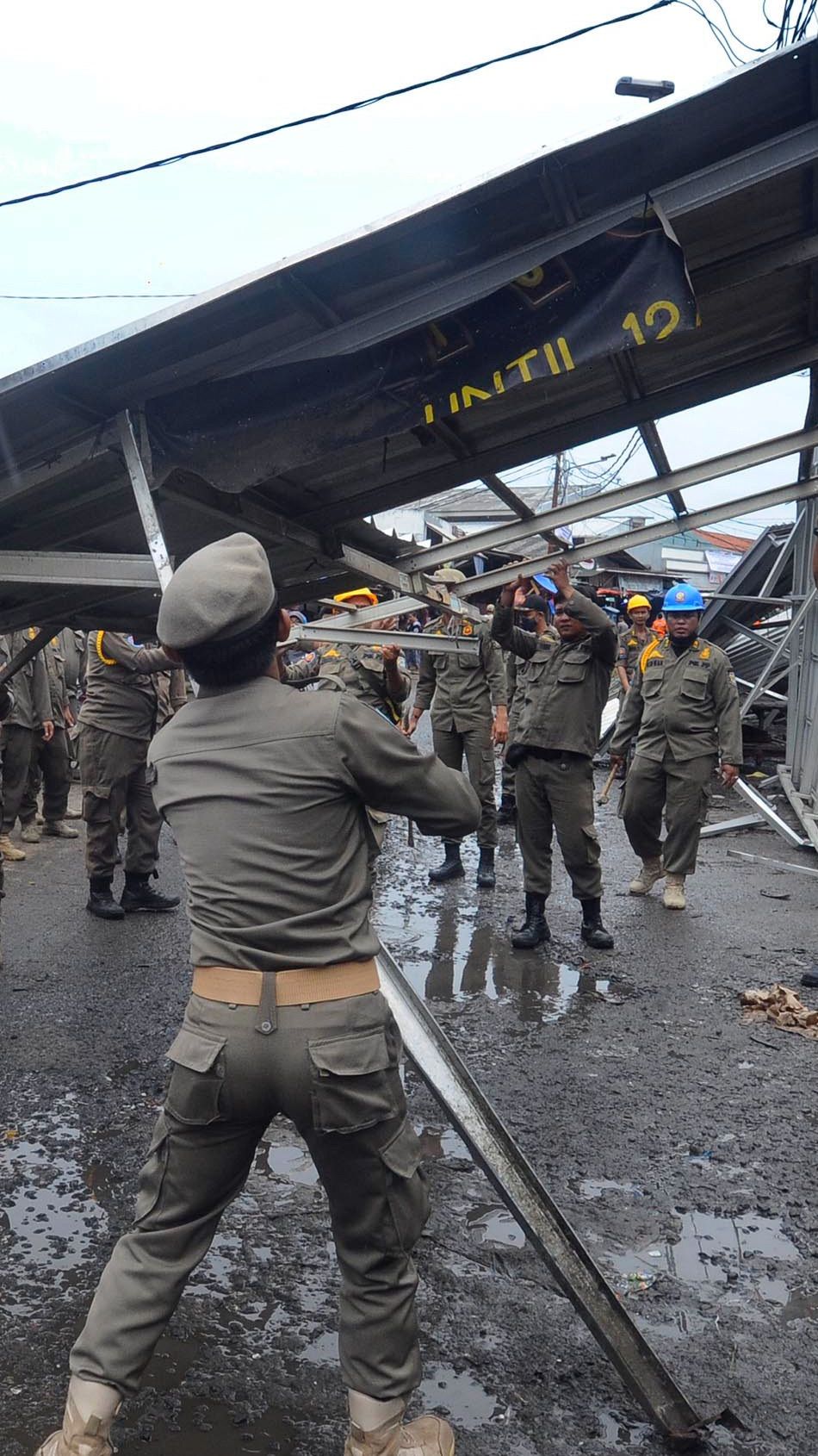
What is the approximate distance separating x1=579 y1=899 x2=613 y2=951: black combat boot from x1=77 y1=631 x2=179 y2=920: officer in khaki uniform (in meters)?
2.89

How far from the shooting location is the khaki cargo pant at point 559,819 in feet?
23.8

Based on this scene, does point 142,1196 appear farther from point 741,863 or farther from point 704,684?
point 741,863

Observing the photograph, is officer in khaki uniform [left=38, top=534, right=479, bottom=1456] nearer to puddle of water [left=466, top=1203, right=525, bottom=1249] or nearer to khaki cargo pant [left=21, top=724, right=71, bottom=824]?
puddle of water [left=466, top=1203, right=525, bottom=1249]

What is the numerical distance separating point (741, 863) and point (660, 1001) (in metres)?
4.49

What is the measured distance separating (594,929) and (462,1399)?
15.3ft

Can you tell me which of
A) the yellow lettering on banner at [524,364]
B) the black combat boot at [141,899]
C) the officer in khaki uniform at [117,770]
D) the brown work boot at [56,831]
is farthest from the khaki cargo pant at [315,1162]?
the brown work boot at [56,831]

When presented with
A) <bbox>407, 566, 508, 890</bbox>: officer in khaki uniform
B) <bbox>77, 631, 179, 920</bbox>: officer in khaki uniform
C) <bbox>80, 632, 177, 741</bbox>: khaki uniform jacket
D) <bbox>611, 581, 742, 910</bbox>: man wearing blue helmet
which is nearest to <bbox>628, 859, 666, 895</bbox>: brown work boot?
<bbox>611, 581, 742, 910</bbox>: man wearing blue helmet

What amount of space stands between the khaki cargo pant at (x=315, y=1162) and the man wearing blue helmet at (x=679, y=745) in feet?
20.8

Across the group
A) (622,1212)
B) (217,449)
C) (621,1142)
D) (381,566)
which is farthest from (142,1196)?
(381,566)

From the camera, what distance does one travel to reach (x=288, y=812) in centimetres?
251

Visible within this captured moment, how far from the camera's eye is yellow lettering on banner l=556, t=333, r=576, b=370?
3990 mm

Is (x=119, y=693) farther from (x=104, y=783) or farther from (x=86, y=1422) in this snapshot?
(x=86, y=1422)

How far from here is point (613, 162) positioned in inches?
143

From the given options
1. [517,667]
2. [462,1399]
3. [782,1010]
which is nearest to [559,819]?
[782,1010]
